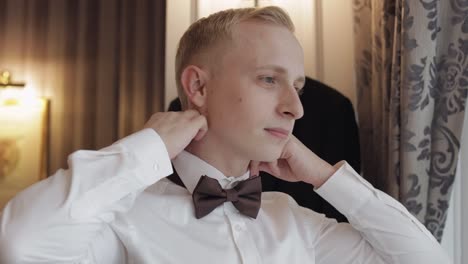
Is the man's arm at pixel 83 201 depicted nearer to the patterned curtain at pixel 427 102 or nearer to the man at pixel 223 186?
the man at pixel 223 186

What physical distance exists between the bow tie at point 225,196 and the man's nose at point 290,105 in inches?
7.0

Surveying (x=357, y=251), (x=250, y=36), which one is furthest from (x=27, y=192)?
(x=357, y=251)

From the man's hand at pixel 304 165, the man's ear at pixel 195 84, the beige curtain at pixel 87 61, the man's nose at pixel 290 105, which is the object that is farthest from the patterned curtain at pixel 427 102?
the beige curtain at pixel 87 61

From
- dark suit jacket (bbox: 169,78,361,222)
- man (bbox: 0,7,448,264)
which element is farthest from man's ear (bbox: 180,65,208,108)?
dark suit jacket (bbox: 169,78,361,222)

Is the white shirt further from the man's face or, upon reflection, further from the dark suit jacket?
the dark suit jacket

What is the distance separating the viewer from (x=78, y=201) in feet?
2.87

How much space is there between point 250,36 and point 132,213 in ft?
1.54

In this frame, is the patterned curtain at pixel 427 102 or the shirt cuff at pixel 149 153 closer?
the shirt cuff at pixel 149 153

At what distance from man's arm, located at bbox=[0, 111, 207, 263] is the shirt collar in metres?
0.14

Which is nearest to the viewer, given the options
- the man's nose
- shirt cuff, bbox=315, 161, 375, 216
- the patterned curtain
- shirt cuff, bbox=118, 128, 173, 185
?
shirt cuff, bbox=118, 128, 173, 185

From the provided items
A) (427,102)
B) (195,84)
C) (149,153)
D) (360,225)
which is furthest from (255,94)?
(427,102)

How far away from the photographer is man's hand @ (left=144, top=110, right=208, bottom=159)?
1.00m

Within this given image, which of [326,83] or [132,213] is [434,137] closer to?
[326,83]

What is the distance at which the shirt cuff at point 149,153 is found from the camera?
946 mm
